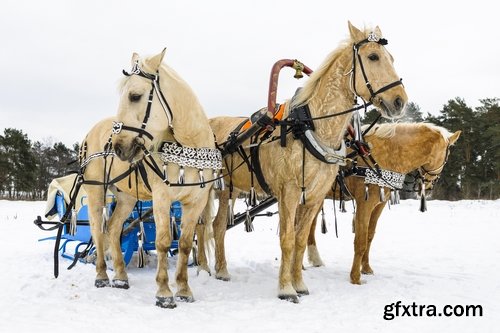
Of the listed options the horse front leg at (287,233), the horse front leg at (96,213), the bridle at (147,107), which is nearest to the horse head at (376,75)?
the horse front leg at (287,233)

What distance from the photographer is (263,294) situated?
16.9 feet

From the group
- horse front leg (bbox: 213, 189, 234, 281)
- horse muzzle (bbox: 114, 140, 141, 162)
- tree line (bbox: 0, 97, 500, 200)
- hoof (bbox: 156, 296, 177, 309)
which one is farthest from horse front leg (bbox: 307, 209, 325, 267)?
tree line (bbox: 0, 97, 500, 200)

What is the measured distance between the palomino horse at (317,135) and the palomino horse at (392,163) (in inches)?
39.5

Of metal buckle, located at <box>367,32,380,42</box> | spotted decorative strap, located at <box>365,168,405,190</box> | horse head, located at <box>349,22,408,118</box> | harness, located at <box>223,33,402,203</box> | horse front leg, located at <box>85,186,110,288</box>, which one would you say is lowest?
horse front leg, located at <box>85,186,110,288</box>

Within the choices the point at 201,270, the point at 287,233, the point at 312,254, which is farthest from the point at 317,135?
the point at 312,254

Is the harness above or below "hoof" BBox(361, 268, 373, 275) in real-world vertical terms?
above

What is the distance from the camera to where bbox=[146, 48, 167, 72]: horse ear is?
14.5ft

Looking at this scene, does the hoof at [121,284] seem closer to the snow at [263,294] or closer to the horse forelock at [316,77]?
the snow at [263,294]

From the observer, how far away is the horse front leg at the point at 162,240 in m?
4.44

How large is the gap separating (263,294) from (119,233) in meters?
1.99

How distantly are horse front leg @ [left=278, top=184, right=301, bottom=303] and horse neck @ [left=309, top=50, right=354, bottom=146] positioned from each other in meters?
0.71

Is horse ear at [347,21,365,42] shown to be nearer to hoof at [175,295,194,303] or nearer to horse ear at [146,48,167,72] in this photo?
horse ear at [146,48,167,72]

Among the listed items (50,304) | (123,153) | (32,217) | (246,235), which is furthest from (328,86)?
(32,217)

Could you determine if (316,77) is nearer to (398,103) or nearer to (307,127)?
(307,127)
